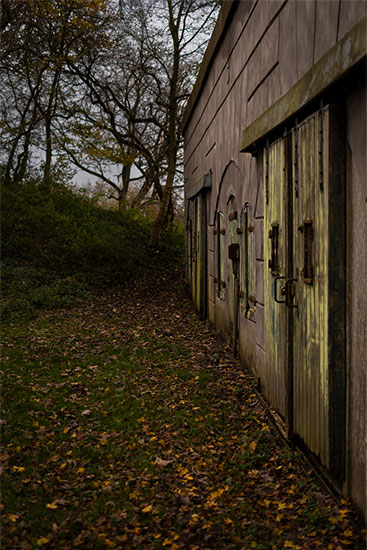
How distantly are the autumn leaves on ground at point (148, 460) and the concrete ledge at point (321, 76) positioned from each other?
9.40 ft

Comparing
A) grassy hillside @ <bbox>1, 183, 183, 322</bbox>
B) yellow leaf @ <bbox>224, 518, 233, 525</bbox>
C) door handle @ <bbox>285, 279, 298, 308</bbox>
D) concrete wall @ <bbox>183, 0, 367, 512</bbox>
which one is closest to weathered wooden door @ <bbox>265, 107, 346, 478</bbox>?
door handle @ <bbox>285, 279, 298, 308</bbox>

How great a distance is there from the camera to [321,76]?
3410mm

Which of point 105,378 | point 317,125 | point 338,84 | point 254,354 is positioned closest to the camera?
point 338,84

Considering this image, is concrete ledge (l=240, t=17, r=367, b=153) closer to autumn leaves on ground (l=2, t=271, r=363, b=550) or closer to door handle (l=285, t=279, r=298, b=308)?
door handle (l=285, t=279, r=298, b=308)

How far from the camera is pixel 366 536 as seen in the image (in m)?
3.04

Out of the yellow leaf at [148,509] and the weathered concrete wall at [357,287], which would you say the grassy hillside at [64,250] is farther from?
the weathered concrete wall at [357,287]

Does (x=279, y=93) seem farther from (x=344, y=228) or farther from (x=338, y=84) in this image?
(x=344, y=228)

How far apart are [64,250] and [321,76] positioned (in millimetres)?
13068

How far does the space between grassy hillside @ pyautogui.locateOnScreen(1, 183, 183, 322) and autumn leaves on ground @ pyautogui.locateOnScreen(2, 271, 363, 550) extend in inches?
168

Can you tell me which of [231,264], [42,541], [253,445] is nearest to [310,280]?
[253,445]

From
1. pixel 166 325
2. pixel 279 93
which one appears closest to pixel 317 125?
A: pixel 279 93

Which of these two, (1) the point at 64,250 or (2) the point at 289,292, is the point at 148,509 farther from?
(1) the point at 64,250

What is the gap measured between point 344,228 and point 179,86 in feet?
56.6

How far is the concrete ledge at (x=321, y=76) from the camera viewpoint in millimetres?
2814
